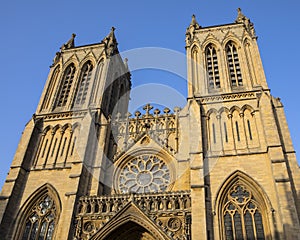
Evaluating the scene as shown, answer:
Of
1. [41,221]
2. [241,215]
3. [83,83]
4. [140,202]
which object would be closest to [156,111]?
[83,83]

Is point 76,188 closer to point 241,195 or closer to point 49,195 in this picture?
point 49,195

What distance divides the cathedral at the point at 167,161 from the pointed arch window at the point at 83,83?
89 mm

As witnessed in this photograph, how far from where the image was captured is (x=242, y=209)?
16.7 m

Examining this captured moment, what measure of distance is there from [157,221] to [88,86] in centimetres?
1298

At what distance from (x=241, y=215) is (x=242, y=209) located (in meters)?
0.31

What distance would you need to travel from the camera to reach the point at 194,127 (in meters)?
19.9

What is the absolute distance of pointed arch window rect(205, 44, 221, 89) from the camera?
76.1ft

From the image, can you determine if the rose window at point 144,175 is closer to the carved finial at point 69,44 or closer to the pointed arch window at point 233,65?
the pointed arch window at point 233,65

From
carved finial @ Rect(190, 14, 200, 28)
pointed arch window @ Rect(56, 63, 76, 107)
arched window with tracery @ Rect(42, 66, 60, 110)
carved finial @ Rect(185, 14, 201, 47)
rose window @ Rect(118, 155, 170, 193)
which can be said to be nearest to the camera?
rose window @ Rect(118, 155, 170, 193)

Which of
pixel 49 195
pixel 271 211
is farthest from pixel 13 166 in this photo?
pixel 271 211

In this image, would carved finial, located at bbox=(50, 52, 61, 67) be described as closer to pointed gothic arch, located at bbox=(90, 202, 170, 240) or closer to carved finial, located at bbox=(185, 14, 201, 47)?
carved finial, located at bbox=(185, 14, 201, 47)

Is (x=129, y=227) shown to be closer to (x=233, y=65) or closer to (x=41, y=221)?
(x=41, y=221)

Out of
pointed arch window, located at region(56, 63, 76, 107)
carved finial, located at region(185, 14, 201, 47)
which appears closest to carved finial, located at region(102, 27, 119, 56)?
pointed arch window, located at region(56, 63, 76, 107)

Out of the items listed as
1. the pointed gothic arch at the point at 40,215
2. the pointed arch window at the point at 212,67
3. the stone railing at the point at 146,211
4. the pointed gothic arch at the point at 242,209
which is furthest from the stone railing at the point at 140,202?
the pointed arch window at the point at 212,67
